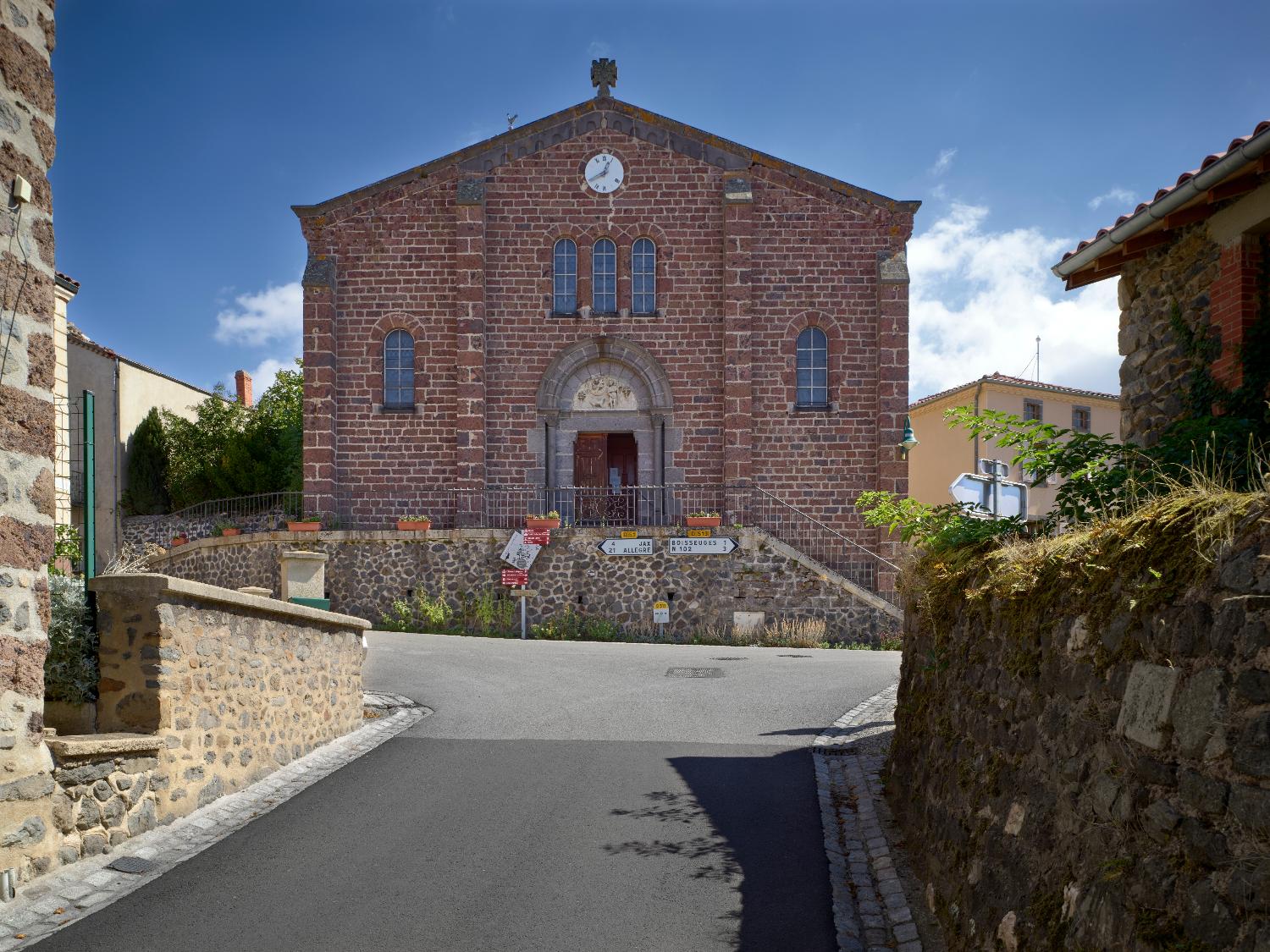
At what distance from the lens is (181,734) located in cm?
725

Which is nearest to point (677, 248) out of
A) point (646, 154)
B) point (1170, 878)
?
point (646, 154)

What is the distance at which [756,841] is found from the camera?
7.13 metres

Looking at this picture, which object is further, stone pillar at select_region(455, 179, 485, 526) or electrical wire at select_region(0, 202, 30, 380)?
stone pillar at select_region(455, 179, 485, 526)

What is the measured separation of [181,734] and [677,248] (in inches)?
711

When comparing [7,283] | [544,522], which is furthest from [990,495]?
[544,522]

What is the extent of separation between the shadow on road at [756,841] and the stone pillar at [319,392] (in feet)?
50.2

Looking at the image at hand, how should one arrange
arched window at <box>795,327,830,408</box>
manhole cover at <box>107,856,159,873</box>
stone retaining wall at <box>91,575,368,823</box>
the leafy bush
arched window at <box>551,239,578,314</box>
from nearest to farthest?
manhole cover at <box>107,856,159,873</box> < the leafy bush < stone retaining wall at <box>91,575,368,823</box> < arched window at <box>795,327,830,408</box> < arched window at <box>551,239,578,314</box>

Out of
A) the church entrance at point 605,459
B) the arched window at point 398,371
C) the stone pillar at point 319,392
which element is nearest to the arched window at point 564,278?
the church entrance at point 605,459

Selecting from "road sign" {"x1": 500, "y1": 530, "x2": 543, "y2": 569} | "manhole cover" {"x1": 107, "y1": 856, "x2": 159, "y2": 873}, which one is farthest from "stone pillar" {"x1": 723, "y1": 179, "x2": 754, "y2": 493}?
"manhole cover" {"x1": 107, "y1": 856, "x2": 159, "y2": 873}

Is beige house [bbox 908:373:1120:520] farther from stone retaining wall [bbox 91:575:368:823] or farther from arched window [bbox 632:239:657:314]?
stone retaining wall [bbox 91:575:368:823]

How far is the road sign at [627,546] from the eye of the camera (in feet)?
67.5

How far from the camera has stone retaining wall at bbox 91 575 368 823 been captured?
6938mm

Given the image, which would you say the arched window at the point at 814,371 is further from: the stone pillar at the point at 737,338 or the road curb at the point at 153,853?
the road curb at the point at 153,853

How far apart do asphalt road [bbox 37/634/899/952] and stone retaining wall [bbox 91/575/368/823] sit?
59 centimetres
